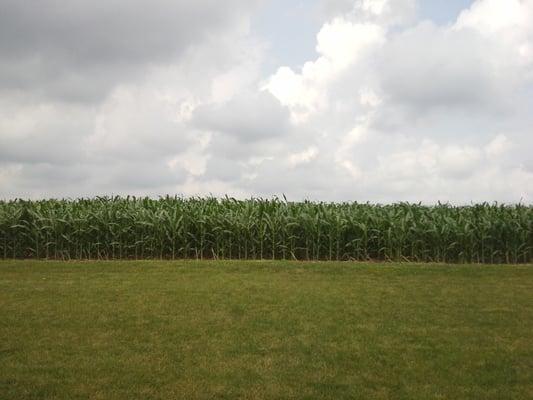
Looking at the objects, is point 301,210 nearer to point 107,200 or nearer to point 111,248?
point 111,248

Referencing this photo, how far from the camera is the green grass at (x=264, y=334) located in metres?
6.77

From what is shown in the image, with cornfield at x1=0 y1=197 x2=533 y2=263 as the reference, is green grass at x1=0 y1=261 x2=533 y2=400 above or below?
below

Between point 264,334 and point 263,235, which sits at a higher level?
point 263,235

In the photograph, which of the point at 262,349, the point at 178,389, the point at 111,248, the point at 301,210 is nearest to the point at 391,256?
the point at 301,210

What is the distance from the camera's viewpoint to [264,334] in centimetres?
885

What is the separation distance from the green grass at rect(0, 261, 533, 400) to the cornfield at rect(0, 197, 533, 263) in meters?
2.47

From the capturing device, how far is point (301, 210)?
18203 millimetres

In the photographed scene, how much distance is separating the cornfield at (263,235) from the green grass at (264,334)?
2475 millimetres

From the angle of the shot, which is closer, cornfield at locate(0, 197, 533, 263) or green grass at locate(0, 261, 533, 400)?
green grass at locate(0, 261, 533, 400)

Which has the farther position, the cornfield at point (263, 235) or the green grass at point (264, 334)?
the cornfield at point (263, 235)

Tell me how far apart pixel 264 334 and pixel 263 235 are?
8.31 metres

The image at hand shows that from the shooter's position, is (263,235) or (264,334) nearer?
(264,334)

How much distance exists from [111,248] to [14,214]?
337 cm

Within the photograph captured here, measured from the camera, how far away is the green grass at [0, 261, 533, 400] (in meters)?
6.77
